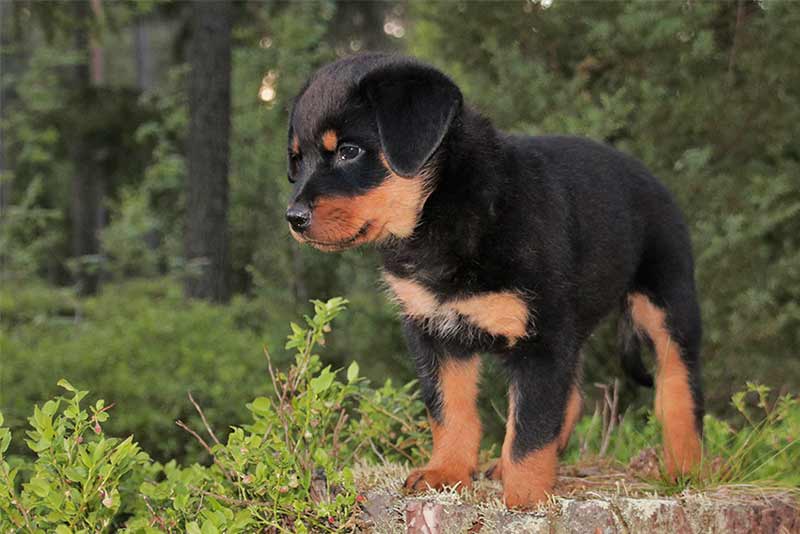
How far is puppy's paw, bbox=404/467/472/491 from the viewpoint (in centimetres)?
375

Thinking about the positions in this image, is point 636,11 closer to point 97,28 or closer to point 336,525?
point 336,525

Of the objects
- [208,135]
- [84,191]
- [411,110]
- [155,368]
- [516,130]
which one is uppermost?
[411,110]

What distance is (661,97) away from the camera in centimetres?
708

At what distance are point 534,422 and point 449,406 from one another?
48 cm

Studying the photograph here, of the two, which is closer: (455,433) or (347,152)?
(347,152)

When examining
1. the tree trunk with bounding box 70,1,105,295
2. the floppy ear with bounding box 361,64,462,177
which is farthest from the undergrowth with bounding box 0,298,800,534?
the tree trunk with bounding box 70,1,105,295

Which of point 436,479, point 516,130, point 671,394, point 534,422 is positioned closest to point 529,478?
point 534,422

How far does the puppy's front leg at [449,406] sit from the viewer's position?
3.85 metres

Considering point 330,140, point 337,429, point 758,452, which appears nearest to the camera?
point 330,140

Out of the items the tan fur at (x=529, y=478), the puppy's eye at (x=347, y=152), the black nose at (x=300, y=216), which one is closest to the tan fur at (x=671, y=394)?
the tan fur at (x=529, y=478)

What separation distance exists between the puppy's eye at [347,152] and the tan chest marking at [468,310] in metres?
0.58

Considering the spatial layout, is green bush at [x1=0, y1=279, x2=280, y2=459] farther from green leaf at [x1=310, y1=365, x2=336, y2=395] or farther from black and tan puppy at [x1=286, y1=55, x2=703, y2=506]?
black and tan puppy at [x1=286, y1=55, x2=703, y2=506]

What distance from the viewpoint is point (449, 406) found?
12.9ft

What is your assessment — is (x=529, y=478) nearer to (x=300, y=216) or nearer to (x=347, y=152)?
(x=300, y=216)
